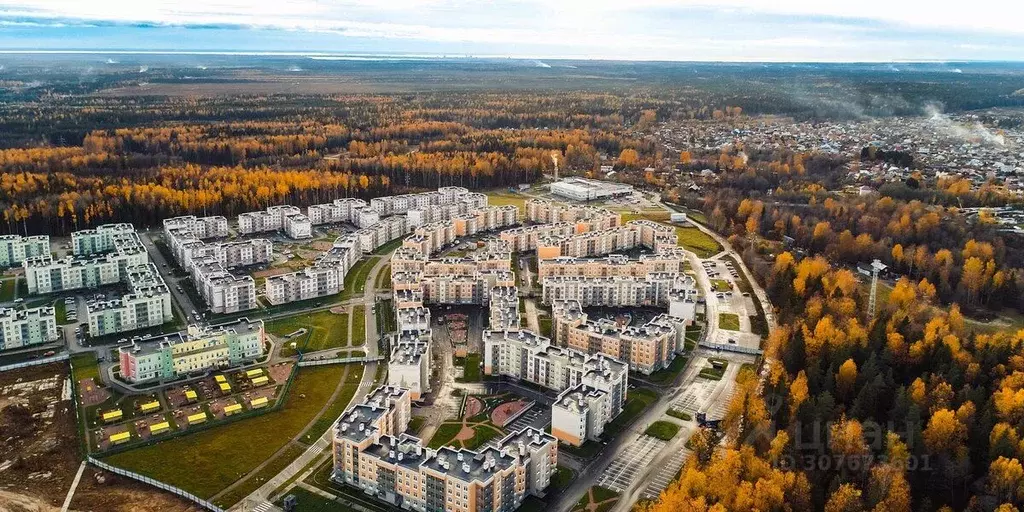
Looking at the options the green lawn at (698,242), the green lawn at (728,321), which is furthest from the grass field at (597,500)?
the green lawn at (698,242)

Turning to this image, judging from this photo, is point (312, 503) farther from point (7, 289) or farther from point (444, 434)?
point (7, 289)

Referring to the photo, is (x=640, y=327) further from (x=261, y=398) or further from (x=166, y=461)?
(x=166, y=461)

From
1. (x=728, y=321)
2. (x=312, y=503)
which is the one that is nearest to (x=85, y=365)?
(x=312, y=503)

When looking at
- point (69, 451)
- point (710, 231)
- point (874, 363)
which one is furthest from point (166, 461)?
point (710, 231)

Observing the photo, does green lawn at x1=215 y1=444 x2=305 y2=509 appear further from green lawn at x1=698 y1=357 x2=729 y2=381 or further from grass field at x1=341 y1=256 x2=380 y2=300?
green lawn at x1=698 y1=357 x2=729 y2=381

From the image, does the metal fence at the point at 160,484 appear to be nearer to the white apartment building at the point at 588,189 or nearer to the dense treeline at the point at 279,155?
the dense treeline at the point at 279,155
